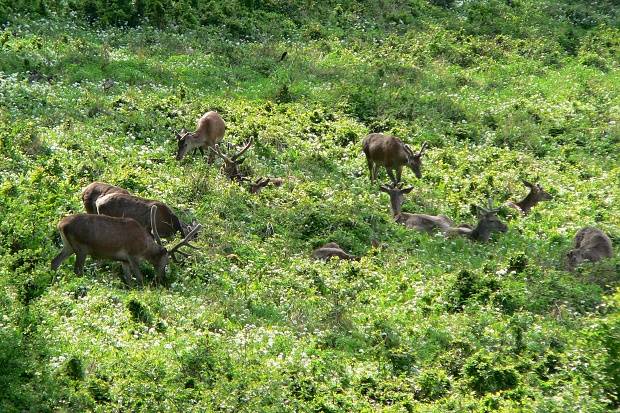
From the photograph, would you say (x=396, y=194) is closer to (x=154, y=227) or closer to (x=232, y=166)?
(x=232, y=166)

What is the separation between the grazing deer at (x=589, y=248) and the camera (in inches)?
678

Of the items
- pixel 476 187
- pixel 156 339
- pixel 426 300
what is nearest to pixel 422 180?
pixel 476 187

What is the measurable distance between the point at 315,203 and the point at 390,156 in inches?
162

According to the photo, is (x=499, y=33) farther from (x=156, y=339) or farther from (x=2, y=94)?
(x=156, y=339)

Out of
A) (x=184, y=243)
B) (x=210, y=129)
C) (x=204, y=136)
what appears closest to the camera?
(x=184, y=243)

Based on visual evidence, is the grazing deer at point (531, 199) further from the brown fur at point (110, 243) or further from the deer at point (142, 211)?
the brown fur at point (110, 243)

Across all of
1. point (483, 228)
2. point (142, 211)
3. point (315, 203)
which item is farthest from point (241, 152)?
point (483, 228)

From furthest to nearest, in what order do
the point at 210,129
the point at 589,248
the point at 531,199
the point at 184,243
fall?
the point at 210,129
the point at 531,199
the point at 589,248
the point at 184,243

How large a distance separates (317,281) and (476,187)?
8176mm

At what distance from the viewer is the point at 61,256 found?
14305 mm

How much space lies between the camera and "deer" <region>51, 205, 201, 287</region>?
1421cm

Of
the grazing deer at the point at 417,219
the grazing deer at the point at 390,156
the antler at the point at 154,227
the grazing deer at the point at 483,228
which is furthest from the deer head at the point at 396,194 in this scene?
the antler at the point at 154,227

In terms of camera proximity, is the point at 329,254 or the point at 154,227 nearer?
the point at 154,227

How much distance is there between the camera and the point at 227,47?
30.5 metres
